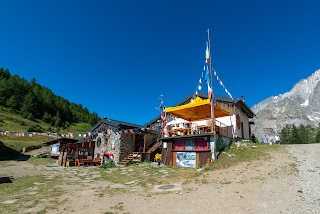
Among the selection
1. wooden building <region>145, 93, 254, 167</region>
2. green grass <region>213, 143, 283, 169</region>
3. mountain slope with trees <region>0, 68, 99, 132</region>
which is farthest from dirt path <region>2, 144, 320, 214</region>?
mountain slope with trees <region>0, 68, 99, 132</region>

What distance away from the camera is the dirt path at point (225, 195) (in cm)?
764

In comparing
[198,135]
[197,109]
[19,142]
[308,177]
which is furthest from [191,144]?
[19,142]

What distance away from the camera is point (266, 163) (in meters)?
13.9

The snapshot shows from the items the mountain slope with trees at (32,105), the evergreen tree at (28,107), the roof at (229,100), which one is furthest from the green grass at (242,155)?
the evergreen tree at (28,107)

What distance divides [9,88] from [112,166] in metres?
83.1

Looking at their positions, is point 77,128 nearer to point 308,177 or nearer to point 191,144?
point 191,144

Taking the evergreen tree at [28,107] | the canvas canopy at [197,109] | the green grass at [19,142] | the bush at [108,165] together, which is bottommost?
the bush at [108,165]

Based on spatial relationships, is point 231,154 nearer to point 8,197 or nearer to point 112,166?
point 112,166

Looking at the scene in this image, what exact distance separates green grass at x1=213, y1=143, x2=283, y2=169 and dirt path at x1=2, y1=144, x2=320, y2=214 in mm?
1662

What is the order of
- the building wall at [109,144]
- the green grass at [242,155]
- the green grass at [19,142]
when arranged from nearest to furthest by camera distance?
the green grass at [242,155], the building wall at [109,144], the green grass at [19,142]

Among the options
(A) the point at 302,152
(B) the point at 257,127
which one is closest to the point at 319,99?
(B) the point at 257,127

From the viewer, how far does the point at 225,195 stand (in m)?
8.98

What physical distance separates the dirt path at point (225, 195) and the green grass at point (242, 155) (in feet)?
5.45

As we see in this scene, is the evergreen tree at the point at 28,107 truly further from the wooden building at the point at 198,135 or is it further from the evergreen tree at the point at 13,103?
the wooden building at the point at 198,135
